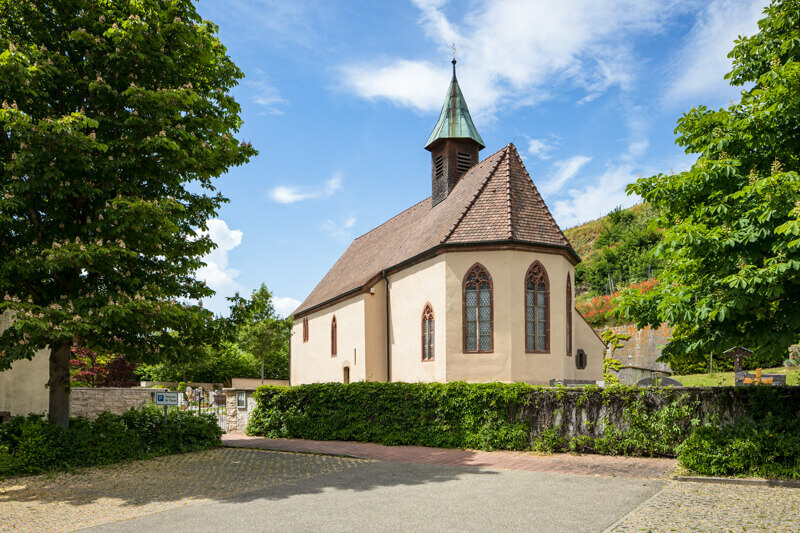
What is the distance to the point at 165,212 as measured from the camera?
12047mm

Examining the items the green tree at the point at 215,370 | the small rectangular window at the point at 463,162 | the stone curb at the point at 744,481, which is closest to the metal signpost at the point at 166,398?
the stone curb at the point at 744,481

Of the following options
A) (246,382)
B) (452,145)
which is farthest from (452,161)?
(246,382)

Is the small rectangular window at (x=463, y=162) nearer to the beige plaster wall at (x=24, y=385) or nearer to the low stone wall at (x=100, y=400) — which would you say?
the low stone wall at (x=100, y=400)

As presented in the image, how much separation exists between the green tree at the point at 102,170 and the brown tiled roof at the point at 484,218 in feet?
30.8

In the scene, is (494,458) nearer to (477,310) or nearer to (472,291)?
(477,310)

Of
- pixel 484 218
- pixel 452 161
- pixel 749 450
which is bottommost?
pixel 749 450

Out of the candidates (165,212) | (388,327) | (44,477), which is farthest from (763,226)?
(388,327)

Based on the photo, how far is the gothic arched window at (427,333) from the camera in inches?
840

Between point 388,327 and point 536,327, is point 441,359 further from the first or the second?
point 388,327

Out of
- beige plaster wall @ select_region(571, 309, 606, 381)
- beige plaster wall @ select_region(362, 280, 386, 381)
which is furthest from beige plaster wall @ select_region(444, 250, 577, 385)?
beige plaster wall @ select_region(362, 280, 386, 381)

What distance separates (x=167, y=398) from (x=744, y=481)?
42.6 feet

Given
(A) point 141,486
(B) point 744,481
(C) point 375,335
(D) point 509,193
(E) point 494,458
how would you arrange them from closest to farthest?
(B) point 744,481 → (A) point 141,486 → (E) point 494,458 → (D) point 509,193 → (C) point 375,335

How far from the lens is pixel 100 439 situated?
43.4ft

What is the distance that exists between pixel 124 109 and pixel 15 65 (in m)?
2.49
